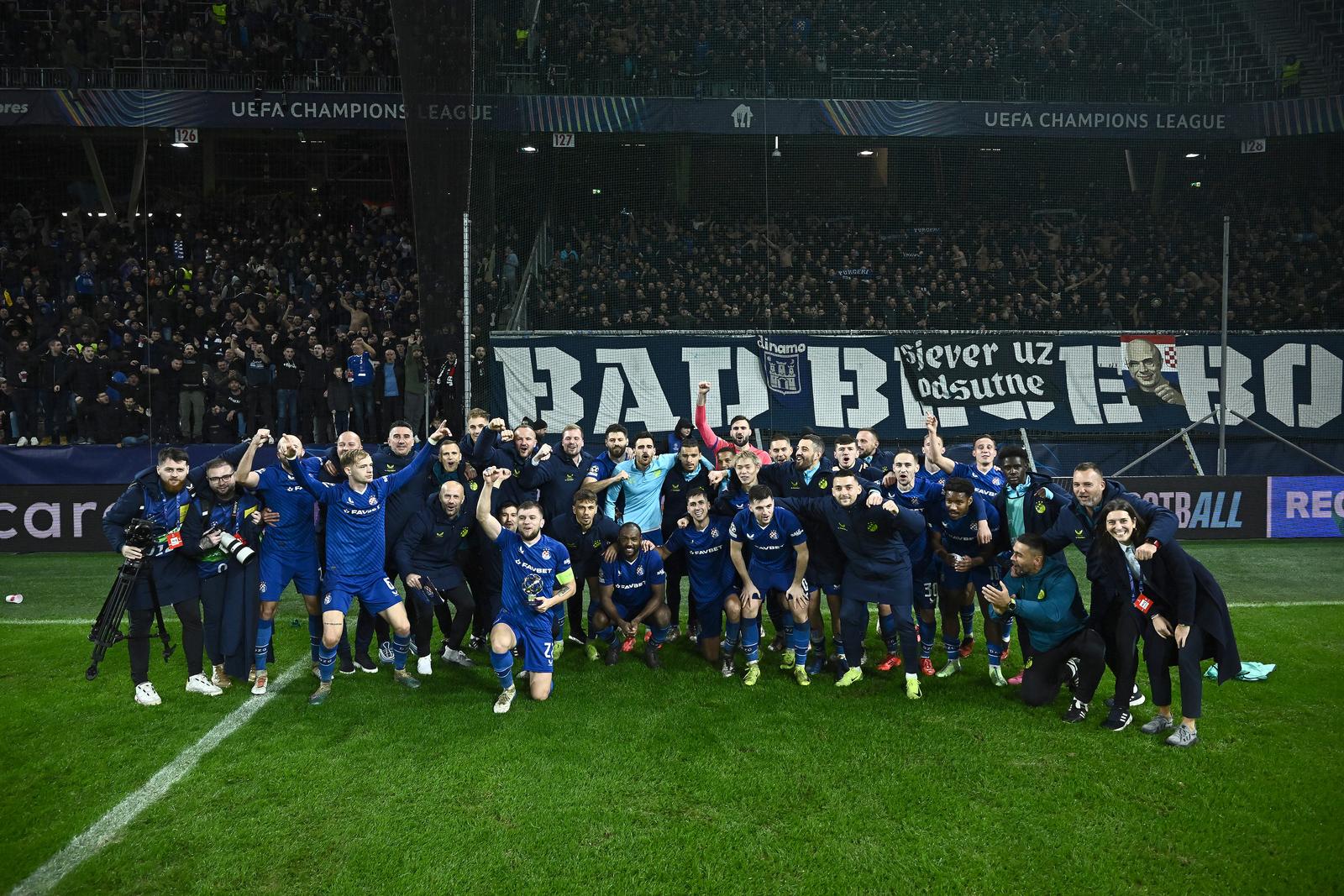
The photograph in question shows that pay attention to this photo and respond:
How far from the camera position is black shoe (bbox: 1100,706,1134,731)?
23.0 feet

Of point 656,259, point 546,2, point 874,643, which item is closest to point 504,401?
point 656,259

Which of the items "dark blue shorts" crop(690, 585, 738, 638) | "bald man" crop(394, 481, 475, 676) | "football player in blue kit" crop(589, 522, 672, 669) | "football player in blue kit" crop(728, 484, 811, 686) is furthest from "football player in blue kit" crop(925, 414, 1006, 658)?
"bald man" crop(394, 481, 475, 676)

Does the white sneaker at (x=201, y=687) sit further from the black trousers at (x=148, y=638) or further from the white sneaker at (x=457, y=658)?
the white sneaker at (x=457, y=658)

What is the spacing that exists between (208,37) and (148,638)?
18971 mm

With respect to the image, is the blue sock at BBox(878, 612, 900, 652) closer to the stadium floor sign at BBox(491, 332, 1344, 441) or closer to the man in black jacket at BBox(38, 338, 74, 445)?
the stadium floor sign at BBox(491, 332, 1344, 441)

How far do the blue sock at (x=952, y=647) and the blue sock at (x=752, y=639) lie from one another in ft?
5.11

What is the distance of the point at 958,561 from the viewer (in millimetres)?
8086

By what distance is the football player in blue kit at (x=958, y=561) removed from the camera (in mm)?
8062

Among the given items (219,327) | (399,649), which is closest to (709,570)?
(399,649)

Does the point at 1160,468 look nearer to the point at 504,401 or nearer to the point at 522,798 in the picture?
the point at 504,401

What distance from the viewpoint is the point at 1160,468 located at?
57.4ft

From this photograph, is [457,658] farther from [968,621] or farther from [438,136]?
[438,136]

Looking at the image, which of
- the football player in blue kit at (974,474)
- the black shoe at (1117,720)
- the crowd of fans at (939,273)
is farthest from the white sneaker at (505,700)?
the crowd of fans at (939,273)

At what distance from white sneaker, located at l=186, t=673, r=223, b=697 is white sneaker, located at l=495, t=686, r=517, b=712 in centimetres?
217
